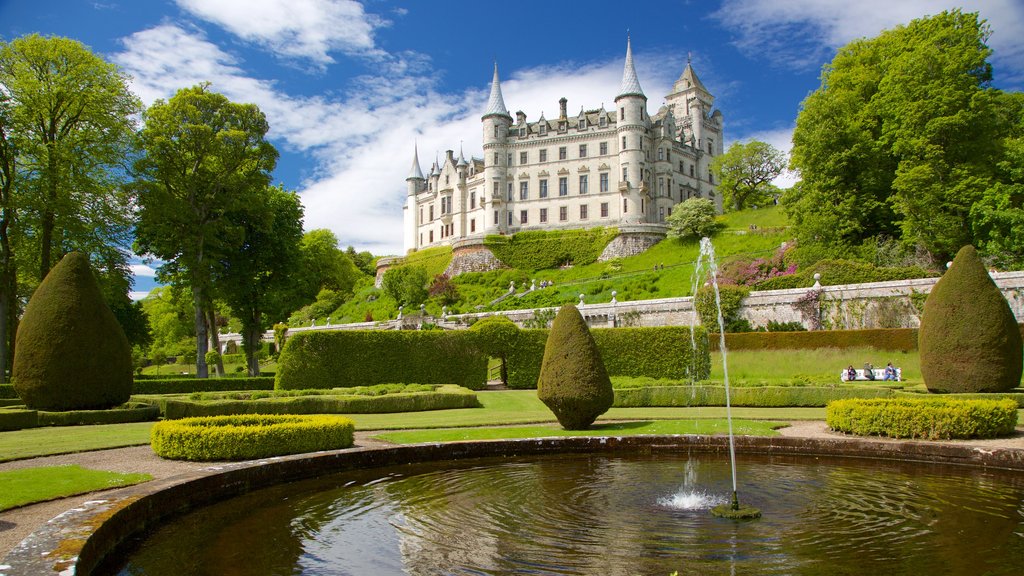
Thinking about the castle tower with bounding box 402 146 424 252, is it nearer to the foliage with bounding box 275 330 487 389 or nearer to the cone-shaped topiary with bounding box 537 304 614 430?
the foliage with bounding box 275 330 487 389

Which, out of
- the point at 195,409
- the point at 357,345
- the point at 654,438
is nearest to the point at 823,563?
the point at 654,438

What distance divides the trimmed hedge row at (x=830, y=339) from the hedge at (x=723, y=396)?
9.50 meters

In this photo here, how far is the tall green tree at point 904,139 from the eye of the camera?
33.6 metres

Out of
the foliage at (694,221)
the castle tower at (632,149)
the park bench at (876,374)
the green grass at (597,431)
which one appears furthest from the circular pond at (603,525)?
the castle tower at (632,149)

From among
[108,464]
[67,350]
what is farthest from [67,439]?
[67,350]

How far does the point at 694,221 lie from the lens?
61.6 meters

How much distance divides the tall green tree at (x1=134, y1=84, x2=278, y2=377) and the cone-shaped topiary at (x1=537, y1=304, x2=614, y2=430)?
1995cm

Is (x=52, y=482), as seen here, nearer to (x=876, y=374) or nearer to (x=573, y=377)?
(x=573, y=377)

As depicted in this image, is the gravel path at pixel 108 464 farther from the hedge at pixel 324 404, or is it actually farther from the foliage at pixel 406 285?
the foliage at pixel 406 285

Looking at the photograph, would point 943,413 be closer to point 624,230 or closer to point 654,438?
point 654,438

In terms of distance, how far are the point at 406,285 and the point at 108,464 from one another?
51262mm

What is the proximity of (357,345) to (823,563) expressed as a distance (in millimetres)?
21762

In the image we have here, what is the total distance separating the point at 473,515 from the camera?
804 centimetres

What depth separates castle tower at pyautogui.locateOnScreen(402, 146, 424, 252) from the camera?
88.9 m
